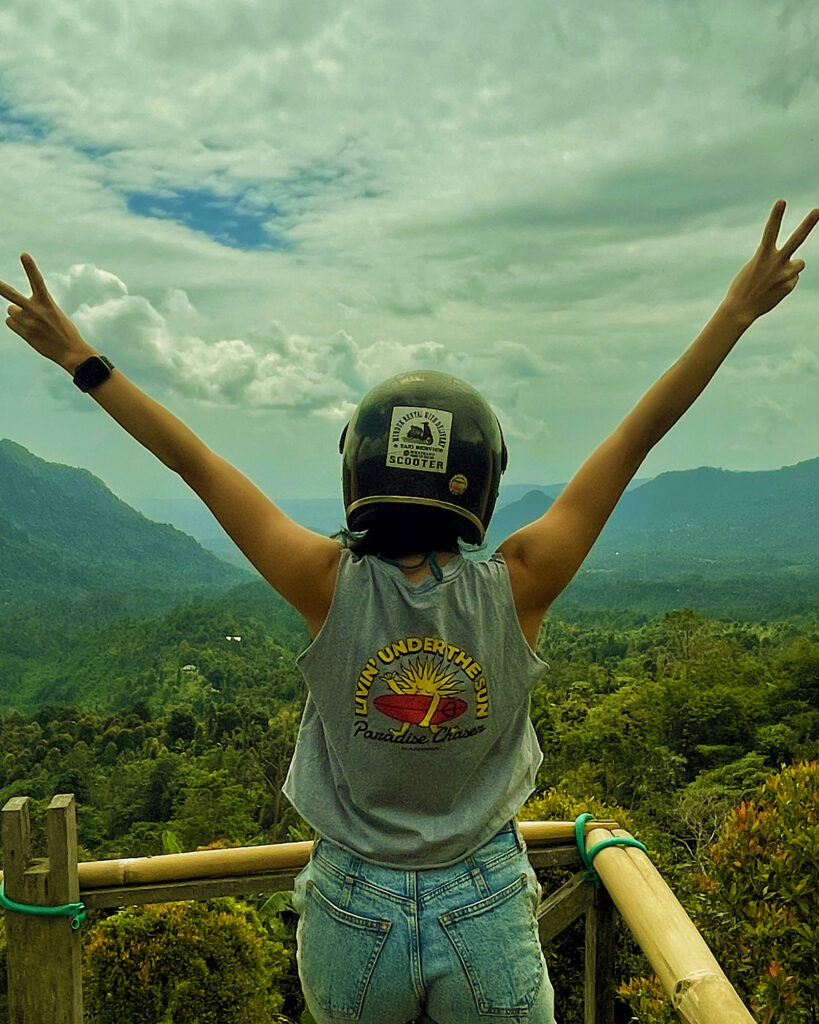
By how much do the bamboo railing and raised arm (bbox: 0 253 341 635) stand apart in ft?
Result: 3.07

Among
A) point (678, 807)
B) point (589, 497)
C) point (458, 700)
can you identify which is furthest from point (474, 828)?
point (678, 807)

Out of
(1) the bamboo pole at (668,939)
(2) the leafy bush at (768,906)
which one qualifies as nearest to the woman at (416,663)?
(1) the bamboo pole at (668,939)

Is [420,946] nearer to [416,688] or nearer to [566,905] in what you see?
[416,688]

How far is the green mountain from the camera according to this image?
112625 mm

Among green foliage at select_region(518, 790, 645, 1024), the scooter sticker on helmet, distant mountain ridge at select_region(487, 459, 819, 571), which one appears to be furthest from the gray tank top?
distant mountain ridge at select_region(487, 459, 819, 571)

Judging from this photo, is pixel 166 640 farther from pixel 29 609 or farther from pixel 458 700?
pixel 458 700

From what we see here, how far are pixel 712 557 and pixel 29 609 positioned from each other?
96401 mm

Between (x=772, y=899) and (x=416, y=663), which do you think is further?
(x=772, y=899)

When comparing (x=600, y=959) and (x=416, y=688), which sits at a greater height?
(x=416, y=688)

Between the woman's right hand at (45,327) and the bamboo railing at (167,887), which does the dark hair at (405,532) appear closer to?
the woman's right hand at (45,327)

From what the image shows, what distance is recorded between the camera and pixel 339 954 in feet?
4.16

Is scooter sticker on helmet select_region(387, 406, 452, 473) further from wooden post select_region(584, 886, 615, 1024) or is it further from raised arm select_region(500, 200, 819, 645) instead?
wooden post select_region(584, 886, 615, 1024)

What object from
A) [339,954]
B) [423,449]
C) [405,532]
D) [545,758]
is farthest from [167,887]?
[545,758]

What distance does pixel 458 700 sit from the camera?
1.25 meters
